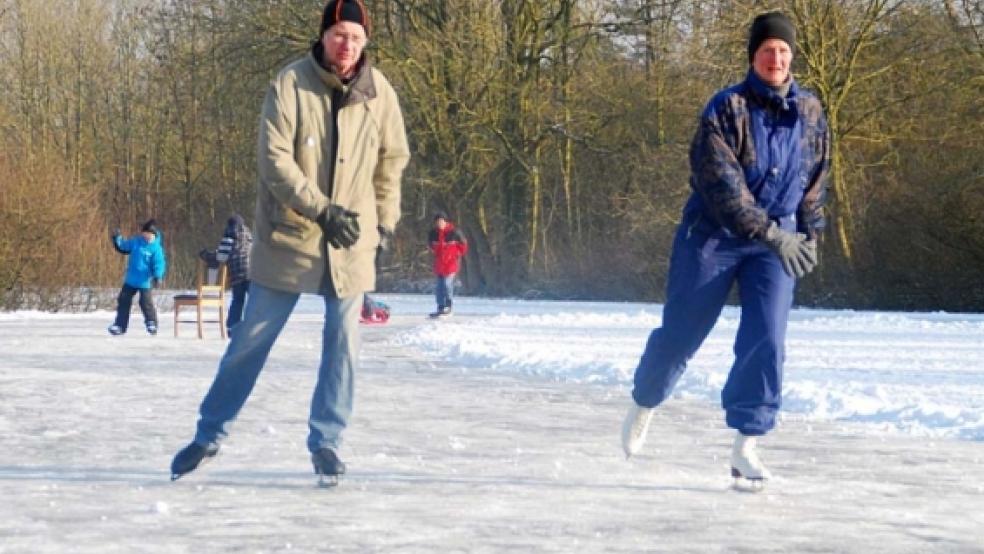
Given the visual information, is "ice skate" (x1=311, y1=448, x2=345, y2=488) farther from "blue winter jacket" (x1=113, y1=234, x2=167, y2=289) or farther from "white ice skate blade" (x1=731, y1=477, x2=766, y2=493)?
"blue winter jacket" (x1=113, y1=234, x2=167, y2=289)

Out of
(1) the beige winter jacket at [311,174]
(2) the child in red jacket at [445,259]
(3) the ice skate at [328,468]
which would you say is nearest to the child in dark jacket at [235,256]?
(2) the child in red jacket at [445,259]

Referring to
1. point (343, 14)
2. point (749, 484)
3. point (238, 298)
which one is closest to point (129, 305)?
point (238, 298)

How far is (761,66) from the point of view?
6.05 metres


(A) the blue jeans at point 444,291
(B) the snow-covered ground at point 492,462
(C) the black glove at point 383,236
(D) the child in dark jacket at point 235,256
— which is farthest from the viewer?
(A) the blue jeans at point 444,291

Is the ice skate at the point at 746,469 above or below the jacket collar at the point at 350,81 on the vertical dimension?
below

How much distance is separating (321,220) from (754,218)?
5.05 ft

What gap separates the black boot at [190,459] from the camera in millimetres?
6164

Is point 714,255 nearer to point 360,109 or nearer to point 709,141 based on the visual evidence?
point 709,141

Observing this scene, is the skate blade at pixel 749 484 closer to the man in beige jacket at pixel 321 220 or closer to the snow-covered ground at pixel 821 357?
the man in beige jacket at pixel 321 220

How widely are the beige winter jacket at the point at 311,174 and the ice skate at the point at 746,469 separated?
1.49 metres

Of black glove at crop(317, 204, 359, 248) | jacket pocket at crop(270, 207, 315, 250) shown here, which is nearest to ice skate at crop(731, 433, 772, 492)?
black glove at crop(317, 204, 359, 248)

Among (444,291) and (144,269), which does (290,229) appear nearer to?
(144,269)

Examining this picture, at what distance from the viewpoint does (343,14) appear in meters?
5.99

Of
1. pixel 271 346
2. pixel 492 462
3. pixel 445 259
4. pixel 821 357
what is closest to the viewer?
pixel 271 346
